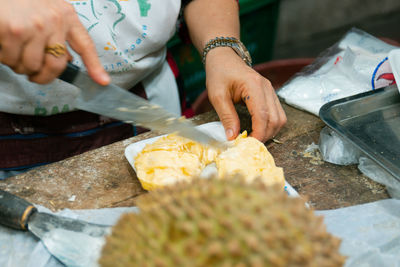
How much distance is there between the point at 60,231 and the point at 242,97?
633mm

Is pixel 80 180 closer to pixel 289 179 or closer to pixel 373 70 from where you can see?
pixel 289 179

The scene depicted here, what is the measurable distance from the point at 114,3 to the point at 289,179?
2.45ft

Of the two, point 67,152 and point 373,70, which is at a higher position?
point 373,70

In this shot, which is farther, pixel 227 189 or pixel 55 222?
pixel 55 222

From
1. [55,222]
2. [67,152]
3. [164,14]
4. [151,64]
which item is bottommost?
[67,152]

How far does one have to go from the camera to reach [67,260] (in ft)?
2.39

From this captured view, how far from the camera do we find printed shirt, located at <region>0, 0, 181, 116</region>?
39.5 inches

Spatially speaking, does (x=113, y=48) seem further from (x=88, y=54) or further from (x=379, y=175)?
(x=379, y=175)

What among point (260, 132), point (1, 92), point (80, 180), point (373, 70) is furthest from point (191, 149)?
point (373, 70)

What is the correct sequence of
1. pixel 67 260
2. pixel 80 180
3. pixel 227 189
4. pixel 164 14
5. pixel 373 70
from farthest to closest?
pixel 373 70
pixel 164 14
pixel 80 180
pixel 67 260
pixel 227 189

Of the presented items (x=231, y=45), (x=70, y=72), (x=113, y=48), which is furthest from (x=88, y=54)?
(x=231, y=45)

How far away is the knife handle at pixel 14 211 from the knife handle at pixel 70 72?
30 cm

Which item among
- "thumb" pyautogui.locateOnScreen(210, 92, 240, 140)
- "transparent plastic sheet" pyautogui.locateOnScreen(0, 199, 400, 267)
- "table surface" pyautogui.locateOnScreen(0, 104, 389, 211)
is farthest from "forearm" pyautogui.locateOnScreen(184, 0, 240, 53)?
"transparent plastic sheet" pyautogui.locateOnScreen(0, 199, 400, 267)

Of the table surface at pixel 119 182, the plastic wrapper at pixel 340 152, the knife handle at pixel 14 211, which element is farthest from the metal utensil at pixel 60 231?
the plastic wrapper at pixel 340 152
